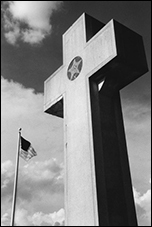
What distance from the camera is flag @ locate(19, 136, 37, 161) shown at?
1564 centimetres

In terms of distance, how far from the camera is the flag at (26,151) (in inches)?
616

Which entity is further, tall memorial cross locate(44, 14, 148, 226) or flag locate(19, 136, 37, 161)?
flag locate(19, 136, 37, 161)

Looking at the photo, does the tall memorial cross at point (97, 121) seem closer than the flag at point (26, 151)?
Yes

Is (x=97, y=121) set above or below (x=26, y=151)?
above

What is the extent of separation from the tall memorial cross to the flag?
216 centimetres

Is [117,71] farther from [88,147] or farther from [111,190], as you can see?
[111,190]

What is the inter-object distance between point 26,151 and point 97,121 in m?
4.86

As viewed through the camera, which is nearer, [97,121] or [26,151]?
[97,121]

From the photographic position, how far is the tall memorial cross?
12.8 metres

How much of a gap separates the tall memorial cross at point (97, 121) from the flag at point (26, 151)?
2.16 m

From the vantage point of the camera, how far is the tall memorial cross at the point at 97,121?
12.8 metres

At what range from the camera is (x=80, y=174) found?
45.9 ft

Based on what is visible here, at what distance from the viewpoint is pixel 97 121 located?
1480 centimetres

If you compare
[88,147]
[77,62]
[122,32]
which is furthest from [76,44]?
[88,147]
